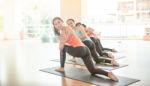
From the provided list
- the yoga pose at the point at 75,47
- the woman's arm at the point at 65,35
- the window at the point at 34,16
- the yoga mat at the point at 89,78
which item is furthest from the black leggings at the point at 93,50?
the window at the point at 34,16

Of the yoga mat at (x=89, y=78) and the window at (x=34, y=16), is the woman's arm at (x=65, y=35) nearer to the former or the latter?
the yoga mat at (x=89, y=78)

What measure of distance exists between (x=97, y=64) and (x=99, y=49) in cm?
92

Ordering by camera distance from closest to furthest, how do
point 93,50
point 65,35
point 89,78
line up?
point 89,78
point 65,35
point 93,50

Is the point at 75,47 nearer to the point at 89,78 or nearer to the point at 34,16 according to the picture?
the point at 89,78

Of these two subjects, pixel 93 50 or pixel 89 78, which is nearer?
pixel 89 78

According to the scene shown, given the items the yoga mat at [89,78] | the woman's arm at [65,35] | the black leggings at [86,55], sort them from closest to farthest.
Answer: the yoga mat at [89,78]
the black leggings at [86,55]
the woman's arm at [65,35]

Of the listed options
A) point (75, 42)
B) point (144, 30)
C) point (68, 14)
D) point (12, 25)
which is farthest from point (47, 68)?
point (12, 25)

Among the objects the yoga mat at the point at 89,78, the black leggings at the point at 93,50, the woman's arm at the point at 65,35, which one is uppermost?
the woman's arm at the point at 65,35

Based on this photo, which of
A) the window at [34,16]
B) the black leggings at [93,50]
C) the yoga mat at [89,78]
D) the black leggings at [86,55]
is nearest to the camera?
the yoga mat at [89,78]

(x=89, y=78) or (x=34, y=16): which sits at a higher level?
(x=34, y=16)

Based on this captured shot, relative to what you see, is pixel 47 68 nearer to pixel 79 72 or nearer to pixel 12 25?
pixel 79 72

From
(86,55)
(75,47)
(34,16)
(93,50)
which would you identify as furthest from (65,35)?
(34,16)

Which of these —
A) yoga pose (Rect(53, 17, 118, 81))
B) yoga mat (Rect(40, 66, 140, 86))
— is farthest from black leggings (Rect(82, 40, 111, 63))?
yoga pose (Rect(53, 17, 118, 81))

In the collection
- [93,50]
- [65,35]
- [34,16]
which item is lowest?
[93,50]
